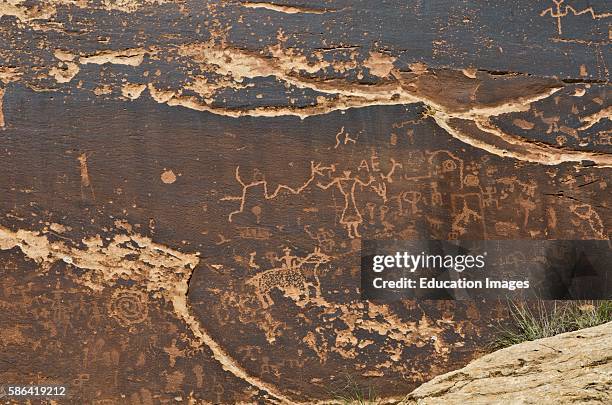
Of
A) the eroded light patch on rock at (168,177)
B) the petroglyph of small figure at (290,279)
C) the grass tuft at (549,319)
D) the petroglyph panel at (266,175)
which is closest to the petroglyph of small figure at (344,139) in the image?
the petroglyph panel at (266,175)

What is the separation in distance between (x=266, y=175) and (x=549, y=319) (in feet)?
3.69

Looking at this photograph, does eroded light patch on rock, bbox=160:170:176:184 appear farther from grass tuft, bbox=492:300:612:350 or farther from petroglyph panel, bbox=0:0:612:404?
grass tuft, bbox=492:300:612:350

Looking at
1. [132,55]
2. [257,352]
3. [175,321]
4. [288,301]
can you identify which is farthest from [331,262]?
[132,55]

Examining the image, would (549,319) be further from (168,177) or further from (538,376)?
(168,177)

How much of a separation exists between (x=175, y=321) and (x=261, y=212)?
1.62ft

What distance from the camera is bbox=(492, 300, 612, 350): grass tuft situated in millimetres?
2449

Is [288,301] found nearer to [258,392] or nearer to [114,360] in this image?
[258,392]

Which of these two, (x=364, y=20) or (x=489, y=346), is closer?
(x=489, y=346)

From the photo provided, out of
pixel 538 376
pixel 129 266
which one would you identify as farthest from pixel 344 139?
pixel 538 376

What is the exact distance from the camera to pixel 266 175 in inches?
101

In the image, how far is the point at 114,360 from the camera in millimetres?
2510

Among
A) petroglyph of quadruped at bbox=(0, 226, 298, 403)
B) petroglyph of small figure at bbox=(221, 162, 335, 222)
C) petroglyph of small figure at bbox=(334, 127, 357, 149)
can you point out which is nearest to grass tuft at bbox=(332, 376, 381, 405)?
petroglyph of quadruped at bbox=(0, 226, 298, 403)

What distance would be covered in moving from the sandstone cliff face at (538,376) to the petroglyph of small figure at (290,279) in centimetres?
52

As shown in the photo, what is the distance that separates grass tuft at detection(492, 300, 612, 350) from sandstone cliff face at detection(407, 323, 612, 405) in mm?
182
